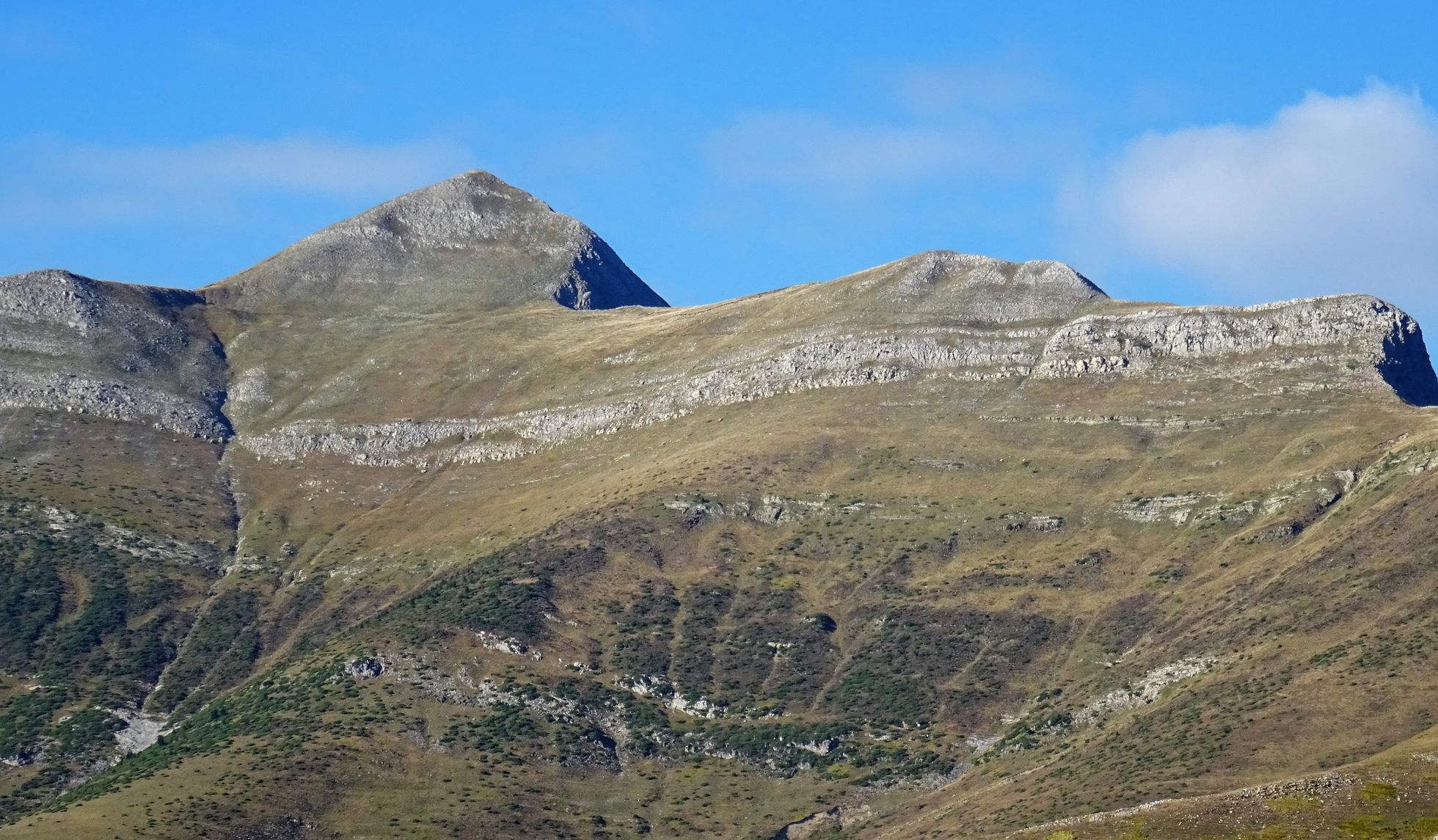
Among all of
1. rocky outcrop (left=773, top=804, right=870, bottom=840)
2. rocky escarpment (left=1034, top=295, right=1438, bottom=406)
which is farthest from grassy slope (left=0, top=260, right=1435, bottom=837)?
rocky escarpment (left=1034, top=295, right=1438, bottom=406)

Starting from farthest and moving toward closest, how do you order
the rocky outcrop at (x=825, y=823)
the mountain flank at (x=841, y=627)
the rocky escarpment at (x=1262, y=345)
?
the rocky escarpment at (x=1262, y=345) < the rocky outcrop at (x=825, y=823) < the mountain flank at (x=841, y=627)

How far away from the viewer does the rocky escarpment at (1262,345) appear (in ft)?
596

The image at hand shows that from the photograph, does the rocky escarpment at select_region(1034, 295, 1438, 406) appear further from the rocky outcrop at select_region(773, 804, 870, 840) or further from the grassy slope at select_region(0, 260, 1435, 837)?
the rocky outcrop at select_region(773, 804, 870, 840)

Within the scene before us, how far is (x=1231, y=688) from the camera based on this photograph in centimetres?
12800

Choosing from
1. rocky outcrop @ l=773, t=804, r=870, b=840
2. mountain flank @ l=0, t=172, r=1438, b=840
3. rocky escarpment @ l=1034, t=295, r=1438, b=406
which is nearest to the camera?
mountain flank @ l=0, t=172, r=1438, b=840

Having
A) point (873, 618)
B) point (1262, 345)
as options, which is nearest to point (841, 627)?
point (873, 618)

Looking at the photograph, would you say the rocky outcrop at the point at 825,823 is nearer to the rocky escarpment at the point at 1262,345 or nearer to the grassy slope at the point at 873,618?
the grassy slope at the point at 873,618

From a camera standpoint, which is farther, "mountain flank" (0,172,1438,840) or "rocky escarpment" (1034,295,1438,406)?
"rocky escarpment" (1034,295,1438,406)

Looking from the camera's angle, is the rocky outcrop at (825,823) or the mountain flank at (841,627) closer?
the mountain flank at (841,627)

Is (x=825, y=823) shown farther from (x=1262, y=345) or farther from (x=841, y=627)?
(x=1262, y=345)

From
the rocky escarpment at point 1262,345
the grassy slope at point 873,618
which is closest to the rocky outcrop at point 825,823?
the grassy slope at point 873,618

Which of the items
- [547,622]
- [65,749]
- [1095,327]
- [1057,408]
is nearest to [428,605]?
[547,622]

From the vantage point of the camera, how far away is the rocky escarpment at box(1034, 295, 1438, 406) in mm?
181750

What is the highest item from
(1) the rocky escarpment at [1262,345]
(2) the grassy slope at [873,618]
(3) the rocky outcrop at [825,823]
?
(1) the rocky escarpment at [1262,345]
